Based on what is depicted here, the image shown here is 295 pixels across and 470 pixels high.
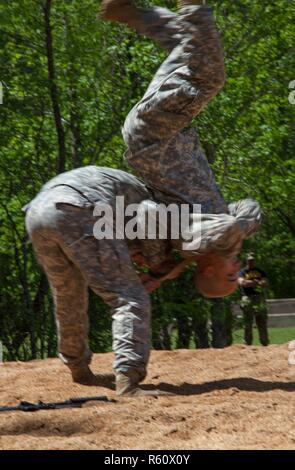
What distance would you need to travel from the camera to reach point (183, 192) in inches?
286

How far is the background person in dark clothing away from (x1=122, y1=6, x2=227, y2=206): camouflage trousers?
6851mm

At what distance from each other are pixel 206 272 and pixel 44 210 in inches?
40.5

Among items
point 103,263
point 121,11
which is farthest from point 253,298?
point 121,11

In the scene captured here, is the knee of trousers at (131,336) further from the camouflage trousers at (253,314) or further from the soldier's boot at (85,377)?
the camouflage trousers at (253,314)

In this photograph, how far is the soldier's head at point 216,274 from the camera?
7.27 metres

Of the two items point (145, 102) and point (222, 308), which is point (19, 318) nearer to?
point (222, 308)

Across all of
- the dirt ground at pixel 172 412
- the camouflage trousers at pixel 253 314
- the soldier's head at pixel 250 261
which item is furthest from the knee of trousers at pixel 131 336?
the camouflage trousers at pixel 253 314

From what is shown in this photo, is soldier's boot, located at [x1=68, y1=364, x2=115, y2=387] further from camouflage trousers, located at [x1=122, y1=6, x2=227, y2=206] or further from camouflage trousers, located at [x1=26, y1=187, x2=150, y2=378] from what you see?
camouflage trousers, located at [x1=122, y1=6, x2=227, y2=206]

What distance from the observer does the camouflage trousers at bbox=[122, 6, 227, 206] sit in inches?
278

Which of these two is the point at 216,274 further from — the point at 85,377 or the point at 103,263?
the point at 85,377

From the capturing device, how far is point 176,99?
23.4 feet

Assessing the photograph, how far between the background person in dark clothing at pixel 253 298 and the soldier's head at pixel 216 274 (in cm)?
664

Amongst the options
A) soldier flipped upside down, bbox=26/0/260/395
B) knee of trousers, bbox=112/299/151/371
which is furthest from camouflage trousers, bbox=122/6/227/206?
knee of trousers, bbox=112/299/151/371

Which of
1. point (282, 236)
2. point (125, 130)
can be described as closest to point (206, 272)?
point (125, 130)
